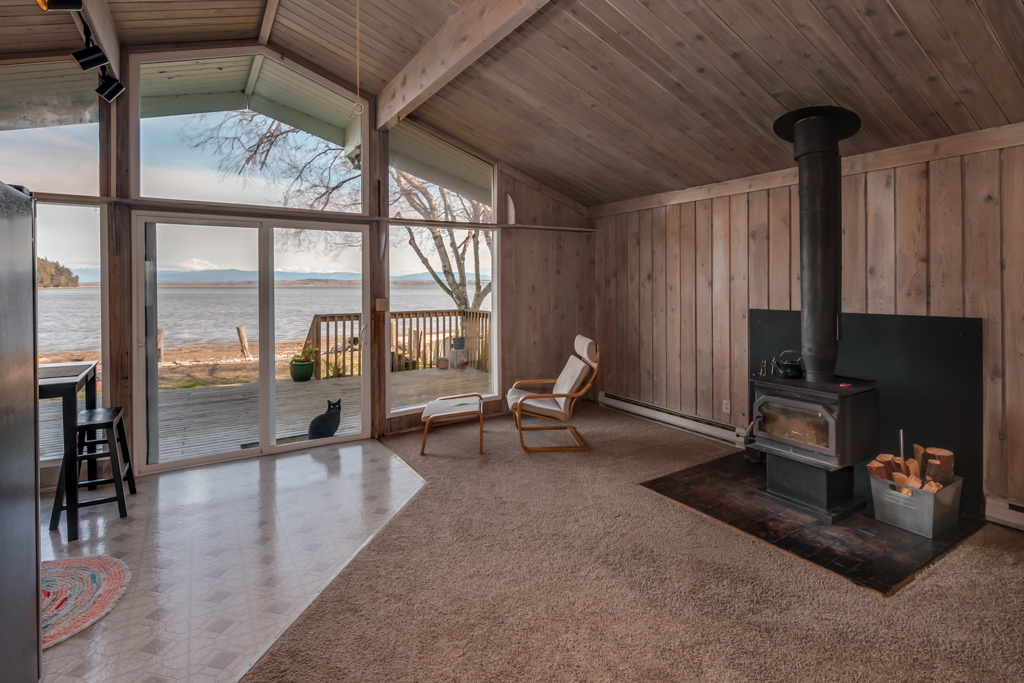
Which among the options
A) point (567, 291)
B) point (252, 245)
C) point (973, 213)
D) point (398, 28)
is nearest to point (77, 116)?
point (252, 245)

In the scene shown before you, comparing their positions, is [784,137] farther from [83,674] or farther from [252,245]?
[83,674]

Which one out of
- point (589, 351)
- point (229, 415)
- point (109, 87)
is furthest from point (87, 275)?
point (589, 351)

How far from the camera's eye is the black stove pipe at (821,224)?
3.07 meters

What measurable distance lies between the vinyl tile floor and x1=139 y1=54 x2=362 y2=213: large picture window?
218cm

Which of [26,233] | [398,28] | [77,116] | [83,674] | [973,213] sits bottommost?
[83,674]

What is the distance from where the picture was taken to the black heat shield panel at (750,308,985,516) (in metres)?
3.07

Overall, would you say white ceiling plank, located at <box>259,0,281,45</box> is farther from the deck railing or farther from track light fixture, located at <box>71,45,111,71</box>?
the deck railing

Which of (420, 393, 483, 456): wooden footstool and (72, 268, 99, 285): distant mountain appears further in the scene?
(420, 393, 483, 456): wooden footstool

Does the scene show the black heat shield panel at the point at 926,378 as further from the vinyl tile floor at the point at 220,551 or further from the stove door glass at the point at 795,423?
the vinyl tile floor at the point at 220,551

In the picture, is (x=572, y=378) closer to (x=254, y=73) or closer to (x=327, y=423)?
(x=327, y=423)

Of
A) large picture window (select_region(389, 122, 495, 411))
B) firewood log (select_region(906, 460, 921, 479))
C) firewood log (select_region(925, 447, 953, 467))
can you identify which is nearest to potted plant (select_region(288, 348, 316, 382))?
large picture window (select_region(389, 122, 495, 411))

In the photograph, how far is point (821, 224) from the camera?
10.1 feet

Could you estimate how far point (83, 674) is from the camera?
6.07 feet

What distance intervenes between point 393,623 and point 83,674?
42.8 inches
